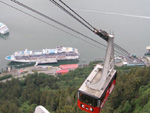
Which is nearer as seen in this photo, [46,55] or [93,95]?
[93,95]

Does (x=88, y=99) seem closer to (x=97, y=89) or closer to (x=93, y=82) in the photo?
(x=97, y=89)

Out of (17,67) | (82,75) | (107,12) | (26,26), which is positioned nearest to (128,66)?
(82,75)

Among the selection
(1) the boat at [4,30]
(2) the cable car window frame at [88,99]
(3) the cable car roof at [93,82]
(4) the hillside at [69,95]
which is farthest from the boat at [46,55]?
(2) the cable car window frame at [88,99]

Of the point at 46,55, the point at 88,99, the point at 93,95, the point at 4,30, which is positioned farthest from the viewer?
the point at 4,30

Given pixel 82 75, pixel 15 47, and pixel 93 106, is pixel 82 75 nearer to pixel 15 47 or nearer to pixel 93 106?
pixel 15 47

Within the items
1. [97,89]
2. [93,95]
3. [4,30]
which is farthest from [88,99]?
[4,30]

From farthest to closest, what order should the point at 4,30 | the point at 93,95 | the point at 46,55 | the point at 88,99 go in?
the point at 4,30
the point at 46,55
the point at 88,99
the point at 93,95

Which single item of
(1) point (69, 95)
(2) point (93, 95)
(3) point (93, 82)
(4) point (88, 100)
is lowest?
(1) point (69, 95)
